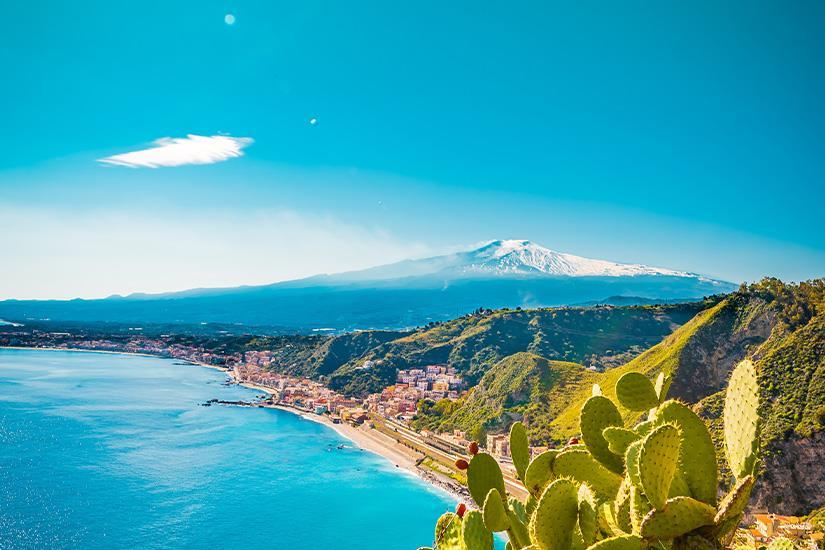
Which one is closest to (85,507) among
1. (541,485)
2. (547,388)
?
(547,388)

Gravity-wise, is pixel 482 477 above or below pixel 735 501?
below

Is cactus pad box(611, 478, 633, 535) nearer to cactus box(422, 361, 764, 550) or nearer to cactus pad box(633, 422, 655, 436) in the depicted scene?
cactus box(422, 361, 764, 550)

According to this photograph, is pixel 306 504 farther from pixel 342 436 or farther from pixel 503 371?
pixel 503 371

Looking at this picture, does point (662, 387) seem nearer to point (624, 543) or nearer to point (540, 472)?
point (540, 472)

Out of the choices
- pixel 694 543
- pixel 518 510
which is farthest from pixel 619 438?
pixel 518 510

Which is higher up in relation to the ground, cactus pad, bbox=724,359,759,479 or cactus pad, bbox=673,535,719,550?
cactus pad, bbox=724,359,759,479

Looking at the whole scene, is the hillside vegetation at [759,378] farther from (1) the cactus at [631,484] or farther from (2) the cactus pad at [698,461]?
(2) the cactus pad at [698,461]

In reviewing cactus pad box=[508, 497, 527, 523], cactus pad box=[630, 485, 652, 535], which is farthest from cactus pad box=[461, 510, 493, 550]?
cactus pad box=[630, 485, 652, 535]
